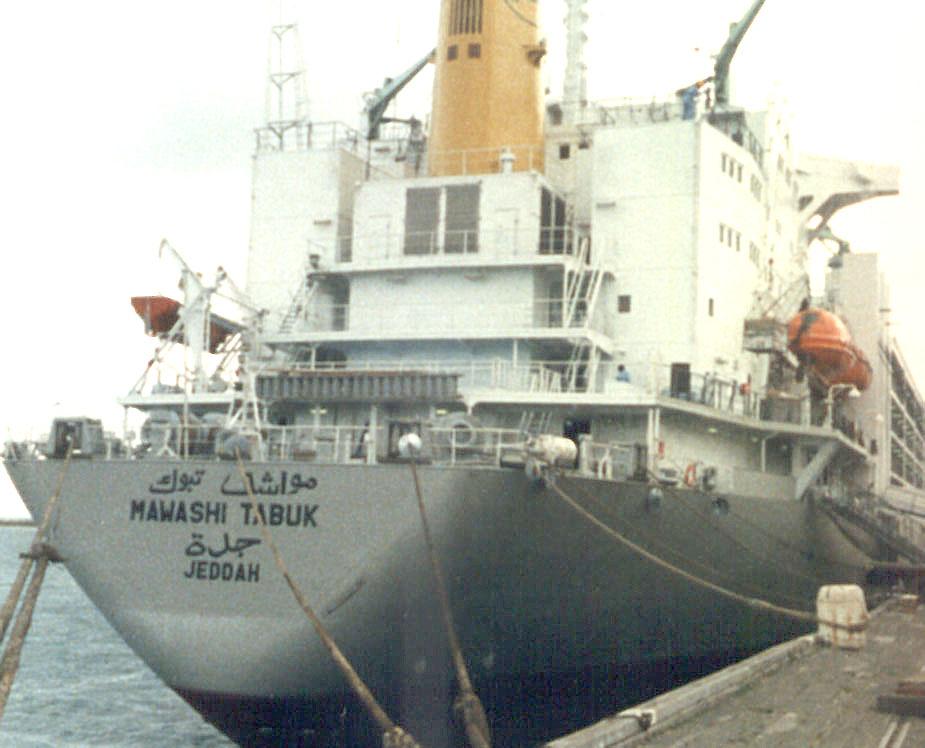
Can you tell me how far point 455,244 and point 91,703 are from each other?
1174 cm

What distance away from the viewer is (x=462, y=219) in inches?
793

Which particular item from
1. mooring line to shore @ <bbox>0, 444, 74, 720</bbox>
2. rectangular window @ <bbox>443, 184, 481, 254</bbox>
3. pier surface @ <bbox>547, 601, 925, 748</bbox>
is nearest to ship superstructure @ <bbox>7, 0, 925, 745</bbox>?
rectangular window @ <bbox>443, 184, 481, 254</bbox>

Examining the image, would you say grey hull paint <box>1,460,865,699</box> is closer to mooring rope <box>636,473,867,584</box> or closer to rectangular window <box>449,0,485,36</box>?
mooring rope <box>636,473,867,584</box>

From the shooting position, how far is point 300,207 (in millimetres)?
22219

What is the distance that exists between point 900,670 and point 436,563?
6.02 metres

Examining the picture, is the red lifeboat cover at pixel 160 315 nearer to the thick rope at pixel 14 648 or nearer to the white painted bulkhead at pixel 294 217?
the white painted bulkhead at pixel 294 217

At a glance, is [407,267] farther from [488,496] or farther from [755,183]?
[755,183]

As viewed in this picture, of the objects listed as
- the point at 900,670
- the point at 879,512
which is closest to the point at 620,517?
the point at 900,670

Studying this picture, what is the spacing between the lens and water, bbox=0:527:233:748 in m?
19.8

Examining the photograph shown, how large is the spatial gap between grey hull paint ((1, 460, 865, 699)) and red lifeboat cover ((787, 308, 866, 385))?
8837mm

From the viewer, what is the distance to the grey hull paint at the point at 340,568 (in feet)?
44.6

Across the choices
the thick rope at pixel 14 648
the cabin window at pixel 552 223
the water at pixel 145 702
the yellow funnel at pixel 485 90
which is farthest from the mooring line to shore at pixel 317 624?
the yellow funnel at pixel 485 90

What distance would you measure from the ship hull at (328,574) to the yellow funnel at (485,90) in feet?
27.2

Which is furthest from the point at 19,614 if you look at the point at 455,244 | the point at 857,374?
the point at 857,374
